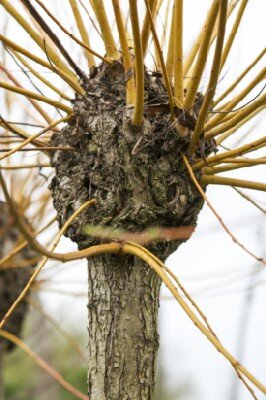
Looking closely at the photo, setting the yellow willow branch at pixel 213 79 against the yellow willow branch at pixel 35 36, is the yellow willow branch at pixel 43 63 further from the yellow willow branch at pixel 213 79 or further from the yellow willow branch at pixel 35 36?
the yellow willow branch at pixel 213 79

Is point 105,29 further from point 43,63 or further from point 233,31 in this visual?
point 233,31

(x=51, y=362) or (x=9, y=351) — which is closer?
(x=9, y=351)

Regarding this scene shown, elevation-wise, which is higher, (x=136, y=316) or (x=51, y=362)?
(x=51, y=362)

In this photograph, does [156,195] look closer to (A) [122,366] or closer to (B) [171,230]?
(B) [171,230]

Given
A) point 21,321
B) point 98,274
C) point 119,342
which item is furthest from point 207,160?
point 21,321

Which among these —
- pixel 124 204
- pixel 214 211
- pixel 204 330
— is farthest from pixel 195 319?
pixel 124 204

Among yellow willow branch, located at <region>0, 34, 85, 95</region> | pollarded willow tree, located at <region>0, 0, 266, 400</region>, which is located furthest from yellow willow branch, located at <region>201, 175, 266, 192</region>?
yellow willow branch, located at <region>0, 34, 85, 95</region>
